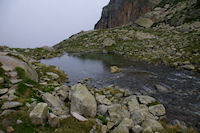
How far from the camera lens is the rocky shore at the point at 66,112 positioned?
269 inches

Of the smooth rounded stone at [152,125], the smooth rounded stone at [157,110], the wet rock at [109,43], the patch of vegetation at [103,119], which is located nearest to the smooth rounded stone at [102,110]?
the patch of vegetation at [103,119]

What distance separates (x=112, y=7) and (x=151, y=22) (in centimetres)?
5434

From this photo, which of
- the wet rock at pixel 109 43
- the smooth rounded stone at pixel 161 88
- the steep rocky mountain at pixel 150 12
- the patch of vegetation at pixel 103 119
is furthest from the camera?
the wet rock at pixel 109 43

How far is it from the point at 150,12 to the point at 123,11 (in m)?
29.3

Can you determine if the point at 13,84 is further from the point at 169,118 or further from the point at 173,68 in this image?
the point at 173,68

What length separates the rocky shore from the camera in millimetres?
6840

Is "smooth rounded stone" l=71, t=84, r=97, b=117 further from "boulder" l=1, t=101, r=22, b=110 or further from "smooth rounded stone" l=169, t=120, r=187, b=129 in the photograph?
"smooth rounded stone" l=169, t=120, r=187, b=129

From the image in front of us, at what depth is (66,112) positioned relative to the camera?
29.3ft

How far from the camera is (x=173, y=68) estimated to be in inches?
886

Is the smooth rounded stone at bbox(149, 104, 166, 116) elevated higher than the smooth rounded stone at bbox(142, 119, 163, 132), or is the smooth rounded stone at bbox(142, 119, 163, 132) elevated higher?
the smooth rounded stone at bbox(142, 119, 163, 132)

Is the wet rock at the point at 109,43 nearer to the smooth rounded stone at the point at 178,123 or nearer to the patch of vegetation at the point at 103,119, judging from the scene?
the smooth rounded stone at the point at 178,123

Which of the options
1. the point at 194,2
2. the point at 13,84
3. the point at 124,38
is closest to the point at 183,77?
the point at 13,84

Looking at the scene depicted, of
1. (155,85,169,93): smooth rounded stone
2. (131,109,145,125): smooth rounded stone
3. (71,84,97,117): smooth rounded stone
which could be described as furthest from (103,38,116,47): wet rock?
(131,109,145,125): smooth rounded stone

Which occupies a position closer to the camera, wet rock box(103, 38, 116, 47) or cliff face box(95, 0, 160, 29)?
wet rock box(103, 38, 116, 47)
